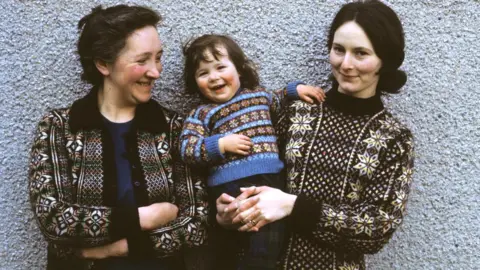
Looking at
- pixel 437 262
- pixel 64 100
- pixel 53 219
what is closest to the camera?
pixel 53 219

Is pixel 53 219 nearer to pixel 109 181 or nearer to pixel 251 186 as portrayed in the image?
pixel 109 181

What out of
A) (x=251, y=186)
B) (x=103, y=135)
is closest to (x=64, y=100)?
(x=103, y=135)

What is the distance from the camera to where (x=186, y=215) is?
253cm

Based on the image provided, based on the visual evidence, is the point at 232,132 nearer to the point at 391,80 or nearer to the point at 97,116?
the point at 97,116

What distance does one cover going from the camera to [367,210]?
97.5 inches

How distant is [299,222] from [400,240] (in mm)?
974

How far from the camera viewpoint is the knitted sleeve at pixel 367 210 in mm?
2453

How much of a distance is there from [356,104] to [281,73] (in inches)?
23.0

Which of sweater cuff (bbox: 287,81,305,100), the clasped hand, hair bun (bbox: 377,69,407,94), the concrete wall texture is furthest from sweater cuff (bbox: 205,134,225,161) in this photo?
hair bun (bbox: 377,69,407,94)

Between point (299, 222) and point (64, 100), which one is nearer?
point (299, 222)

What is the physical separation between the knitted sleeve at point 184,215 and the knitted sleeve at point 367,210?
1.25 feet

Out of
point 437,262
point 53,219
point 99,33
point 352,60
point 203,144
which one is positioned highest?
point 99,33

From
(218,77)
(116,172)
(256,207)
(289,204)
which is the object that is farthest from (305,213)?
(116,172)

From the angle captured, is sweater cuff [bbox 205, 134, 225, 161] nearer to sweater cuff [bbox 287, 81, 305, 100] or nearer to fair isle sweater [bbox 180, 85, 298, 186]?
fair isle sweater [bbox 180, 85, 298, 186]
